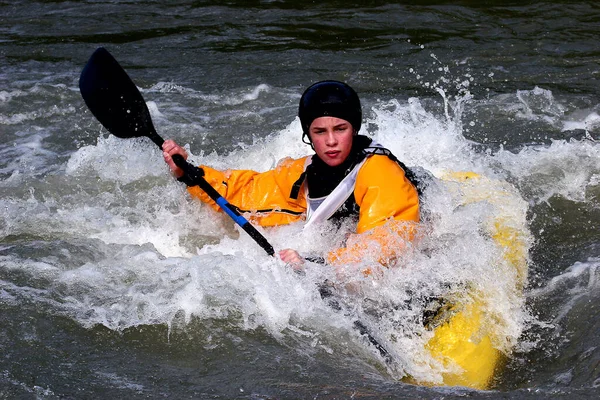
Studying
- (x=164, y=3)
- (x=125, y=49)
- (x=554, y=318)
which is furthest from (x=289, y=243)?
(x=164, y=3)

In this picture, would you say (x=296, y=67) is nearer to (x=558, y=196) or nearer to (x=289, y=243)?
(x=558, y=196)

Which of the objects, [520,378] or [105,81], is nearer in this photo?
[520,378]

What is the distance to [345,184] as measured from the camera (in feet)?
14.0

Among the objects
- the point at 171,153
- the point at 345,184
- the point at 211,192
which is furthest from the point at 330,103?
the point at 171,153

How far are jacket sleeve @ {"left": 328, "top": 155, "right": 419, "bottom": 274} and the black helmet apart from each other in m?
0.26

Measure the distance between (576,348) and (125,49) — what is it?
620 cm

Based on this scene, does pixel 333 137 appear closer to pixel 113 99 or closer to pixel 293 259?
pixel 293 259

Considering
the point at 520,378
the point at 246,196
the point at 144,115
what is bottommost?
the point at 520,378

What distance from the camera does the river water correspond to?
3.69 m

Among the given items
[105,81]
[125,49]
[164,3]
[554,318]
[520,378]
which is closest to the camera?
[520,378]

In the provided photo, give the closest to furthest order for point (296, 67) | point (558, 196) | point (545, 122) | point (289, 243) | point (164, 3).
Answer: point (289, 243) → point (558, 196) → point (545, 122) → point (296, 67) → point (164, 3)

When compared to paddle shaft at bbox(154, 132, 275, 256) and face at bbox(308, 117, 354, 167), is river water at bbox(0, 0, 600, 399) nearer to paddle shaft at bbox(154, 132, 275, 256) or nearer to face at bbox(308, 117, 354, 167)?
paddle shaft at bbox(154, 132, 275, 256)

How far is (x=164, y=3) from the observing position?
33.0 ft

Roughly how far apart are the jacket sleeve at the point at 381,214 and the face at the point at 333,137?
14 cm
